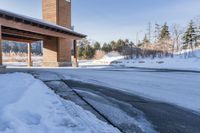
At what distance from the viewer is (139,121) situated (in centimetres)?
373

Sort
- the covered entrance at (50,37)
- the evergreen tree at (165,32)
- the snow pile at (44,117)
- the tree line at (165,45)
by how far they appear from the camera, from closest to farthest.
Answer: the snow pile at (44,117) < the covered entrance at (50,37) < the tree line at (165,45) < the evergreen tree at (165,32)

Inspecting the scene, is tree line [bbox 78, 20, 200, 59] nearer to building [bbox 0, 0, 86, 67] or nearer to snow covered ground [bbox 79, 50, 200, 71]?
snow covered ground [bbox 79, 50, 200, 71]

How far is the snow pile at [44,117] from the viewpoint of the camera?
3.00 m

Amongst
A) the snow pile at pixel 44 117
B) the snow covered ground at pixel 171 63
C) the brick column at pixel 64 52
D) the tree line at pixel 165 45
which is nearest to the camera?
the snow pile at pixel 44 117

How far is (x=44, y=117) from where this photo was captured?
3.44m

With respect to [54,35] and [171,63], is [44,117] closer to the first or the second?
[54,35]

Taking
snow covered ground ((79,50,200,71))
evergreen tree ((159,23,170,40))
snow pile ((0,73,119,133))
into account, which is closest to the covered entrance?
snow covered ground ((79,50,200,71))

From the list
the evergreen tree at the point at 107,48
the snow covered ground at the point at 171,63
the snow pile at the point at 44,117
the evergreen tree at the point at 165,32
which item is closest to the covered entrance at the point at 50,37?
the snow covered ground at the point at 171,63

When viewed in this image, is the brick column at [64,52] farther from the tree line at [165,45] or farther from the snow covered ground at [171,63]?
the tree line at [165,45]

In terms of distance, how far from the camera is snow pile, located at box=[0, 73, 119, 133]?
9.86ft

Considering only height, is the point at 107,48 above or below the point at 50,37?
below

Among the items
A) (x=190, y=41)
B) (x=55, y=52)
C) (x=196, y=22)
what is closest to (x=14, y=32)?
(x=55, y=52)

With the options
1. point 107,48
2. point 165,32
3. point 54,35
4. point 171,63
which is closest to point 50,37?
point 54,35

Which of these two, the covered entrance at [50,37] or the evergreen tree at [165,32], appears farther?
the evergreen tree at [165,32]
